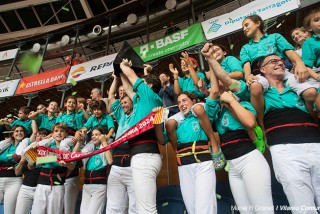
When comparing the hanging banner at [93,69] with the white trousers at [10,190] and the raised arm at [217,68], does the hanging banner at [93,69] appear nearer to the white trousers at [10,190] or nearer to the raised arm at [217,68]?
the white trousers at [10,190]

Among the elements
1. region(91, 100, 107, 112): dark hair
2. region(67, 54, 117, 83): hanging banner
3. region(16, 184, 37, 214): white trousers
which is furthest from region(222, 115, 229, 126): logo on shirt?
region(67, 54, 117, 83): hanging banner

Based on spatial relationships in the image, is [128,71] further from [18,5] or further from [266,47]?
[18,5]

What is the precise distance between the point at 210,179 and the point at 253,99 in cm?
69

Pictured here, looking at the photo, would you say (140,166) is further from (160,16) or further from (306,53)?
(160,16)

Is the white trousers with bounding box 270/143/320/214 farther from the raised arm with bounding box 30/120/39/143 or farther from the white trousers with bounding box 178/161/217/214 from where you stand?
the raised arm with bounding box 30/120/39/143

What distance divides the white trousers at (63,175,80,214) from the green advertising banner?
4931 millimetres

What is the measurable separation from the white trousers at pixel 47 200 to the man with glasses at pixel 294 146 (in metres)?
2.46

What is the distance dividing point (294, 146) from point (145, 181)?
1102 mm

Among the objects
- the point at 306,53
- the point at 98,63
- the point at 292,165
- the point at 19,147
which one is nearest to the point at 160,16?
the point at 98,63

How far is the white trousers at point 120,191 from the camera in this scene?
236 cm

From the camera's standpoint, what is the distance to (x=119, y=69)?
8.00 feet

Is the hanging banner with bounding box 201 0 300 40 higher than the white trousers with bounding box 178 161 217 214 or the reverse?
higher

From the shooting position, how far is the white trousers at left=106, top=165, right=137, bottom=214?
2.36 meters

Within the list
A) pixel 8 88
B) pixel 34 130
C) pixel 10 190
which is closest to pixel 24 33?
pixel 8 88
